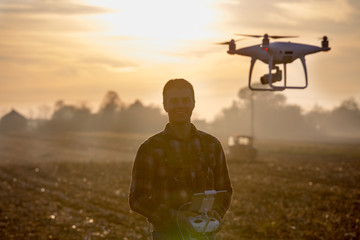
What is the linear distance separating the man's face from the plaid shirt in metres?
0.17

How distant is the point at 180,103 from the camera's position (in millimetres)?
4359

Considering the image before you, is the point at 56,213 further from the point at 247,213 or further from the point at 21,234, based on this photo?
the point at 247,213

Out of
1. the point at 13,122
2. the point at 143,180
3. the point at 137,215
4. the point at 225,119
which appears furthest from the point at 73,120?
the point at 143,180

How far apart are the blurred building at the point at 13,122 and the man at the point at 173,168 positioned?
4093 inches

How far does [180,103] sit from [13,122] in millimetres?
105831

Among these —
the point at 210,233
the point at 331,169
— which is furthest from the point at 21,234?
the point at 331,169

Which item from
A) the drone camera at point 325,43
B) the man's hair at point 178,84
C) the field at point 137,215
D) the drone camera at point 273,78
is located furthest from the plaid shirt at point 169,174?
the field at point 137,215

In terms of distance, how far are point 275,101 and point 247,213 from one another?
105m

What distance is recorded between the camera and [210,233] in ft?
13.7

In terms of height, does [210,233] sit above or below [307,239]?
above

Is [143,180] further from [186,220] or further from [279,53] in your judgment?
[279,53]

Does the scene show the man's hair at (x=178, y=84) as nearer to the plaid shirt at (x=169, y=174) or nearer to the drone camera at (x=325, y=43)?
the plaid shirt at (x=169, y=174)

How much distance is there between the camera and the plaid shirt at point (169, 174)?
14.2 feet

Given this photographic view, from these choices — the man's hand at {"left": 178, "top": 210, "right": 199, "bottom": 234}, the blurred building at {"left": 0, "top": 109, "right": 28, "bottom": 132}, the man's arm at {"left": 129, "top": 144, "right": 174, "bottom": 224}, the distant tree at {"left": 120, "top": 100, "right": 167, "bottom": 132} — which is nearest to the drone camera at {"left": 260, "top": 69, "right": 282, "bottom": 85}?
the man's arm at {"left": 129, "top": 144, "right": 174, "bottom": 224}
